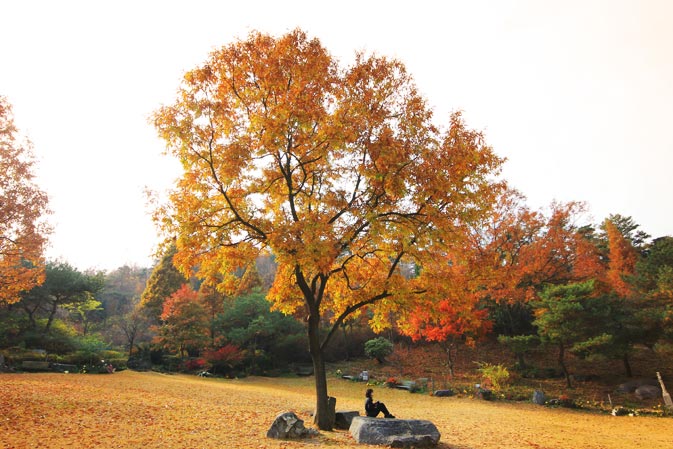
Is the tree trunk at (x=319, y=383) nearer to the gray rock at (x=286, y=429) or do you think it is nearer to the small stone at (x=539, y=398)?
the gray rock at (x=286, y=429)

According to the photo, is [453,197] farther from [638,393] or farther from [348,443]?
[638,393]

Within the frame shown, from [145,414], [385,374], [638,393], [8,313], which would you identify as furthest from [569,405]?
[8,313]

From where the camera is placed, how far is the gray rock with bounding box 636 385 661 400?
18.6 m

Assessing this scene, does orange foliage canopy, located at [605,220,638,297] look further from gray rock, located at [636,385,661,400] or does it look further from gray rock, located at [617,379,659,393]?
gray rock, located at [636,385,661,400]

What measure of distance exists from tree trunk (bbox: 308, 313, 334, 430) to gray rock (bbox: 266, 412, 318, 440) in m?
1.21

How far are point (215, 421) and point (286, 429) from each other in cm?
269

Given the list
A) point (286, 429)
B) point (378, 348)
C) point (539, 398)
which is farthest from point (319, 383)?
point (378, 348)

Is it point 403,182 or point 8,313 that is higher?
point 403,182

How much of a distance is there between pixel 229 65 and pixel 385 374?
23111mm

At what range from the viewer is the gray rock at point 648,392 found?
18.6 m

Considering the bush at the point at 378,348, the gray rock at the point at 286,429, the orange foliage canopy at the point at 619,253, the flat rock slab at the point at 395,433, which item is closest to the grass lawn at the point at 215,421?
the gray rock at the point at 286,429

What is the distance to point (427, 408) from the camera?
15.7 m

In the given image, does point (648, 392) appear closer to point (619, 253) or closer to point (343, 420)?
point (343, 420)

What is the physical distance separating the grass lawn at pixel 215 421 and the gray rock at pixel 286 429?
0.28 metres
